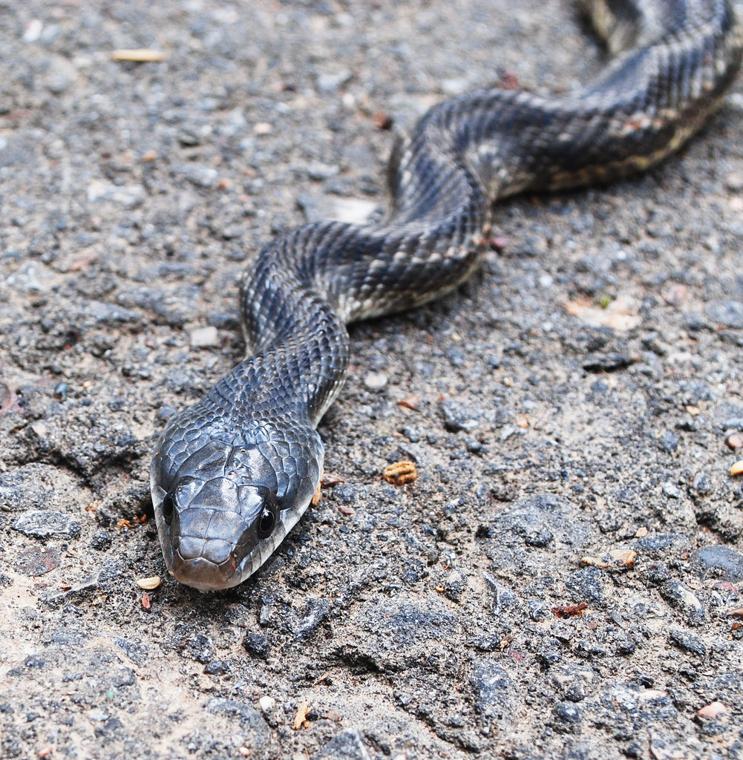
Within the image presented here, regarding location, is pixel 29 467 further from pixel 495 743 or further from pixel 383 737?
pixel 495 743

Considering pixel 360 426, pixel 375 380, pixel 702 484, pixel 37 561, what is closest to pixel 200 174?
pixel 375 380

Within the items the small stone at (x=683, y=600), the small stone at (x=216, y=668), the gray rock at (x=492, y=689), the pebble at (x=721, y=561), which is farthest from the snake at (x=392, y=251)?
the pebble at (x=721, y=561)

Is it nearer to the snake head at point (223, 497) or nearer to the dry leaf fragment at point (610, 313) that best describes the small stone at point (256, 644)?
the snake head at point (223, 497)

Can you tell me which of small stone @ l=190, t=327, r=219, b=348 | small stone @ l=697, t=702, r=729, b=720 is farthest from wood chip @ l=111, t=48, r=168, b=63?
small stone @ l=697, t=702, r=729, b=720

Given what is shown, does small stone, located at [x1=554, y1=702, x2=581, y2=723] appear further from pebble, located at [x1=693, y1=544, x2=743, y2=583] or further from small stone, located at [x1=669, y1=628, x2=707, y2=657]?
pebble, located at [x1=693, y1=544, x2=743, y2=583]

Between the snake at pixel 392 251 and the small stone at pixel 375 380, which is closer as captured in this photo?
the snake at pixel 392 251

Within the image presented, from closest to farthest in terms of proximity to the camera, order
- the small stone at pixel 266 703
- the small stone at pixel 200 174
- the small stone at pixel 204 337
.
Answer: the small stone at pixel 266 703 → the small stone at pixel 204 337 → the small stone at pixel 200 174

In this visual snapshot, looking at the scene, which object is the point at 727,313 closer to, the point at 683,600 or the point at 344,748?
the point at 683,600
